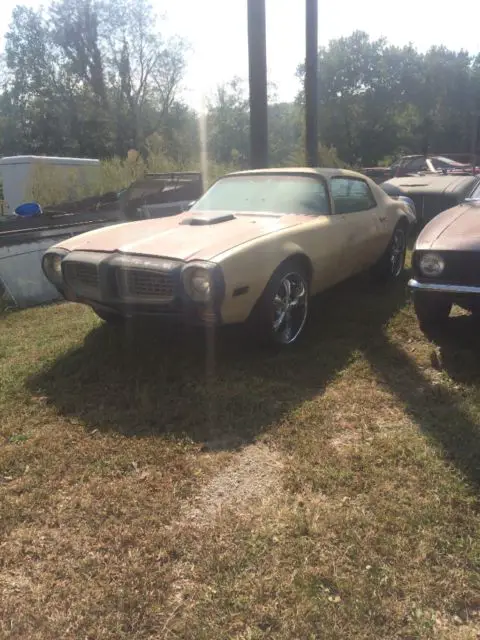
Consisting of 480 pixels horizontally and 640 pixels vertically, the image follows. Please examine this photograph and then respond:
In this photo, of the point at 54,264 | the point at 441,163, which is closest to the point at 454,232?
the point at 54,264

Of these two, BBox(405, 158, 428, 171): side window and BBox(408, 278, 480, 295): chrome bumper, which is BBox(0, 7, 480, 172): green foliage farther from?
BBox(408, 278, 480, 295): chrome bumper

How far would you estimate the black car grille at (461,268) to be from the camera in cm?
371

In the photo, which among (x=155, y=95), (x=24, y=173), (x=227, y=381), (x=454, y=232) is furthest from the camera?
(x=155, y=95)

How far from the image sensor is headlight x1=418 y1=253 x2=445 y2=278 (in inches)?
152

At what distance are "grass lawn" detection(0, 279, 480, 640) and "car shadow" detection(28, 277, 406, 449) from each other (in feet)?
0.05

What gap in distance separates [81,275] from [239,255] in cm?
121

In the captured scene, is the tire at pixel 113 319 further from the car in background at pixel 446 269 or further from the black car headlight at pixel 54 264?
the car in background at pixel 446 269

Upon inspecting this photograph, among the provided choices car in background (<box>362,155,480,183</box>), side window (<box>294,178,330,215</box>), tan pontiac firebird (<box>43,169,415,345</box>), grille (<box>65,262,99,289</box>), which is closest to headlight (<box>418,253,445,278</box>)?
tan pontiac firebird (<box>43,169,415,345</box>)

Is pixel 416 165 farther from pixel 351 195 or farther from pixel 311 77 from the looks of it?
pixel 351 195

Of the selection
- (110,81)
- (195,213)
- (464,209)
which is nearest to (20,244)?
(195,213)

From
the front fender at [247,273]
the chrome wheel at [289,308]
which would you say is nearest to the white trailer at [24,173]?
the chrome wheel at [289,308]

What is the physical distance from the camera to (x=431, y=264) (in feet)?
12.8

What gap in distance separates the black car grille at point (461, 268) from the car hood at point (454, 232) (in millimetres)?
44

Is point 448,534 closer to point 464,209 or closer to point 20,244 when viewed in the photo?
point 464,209
